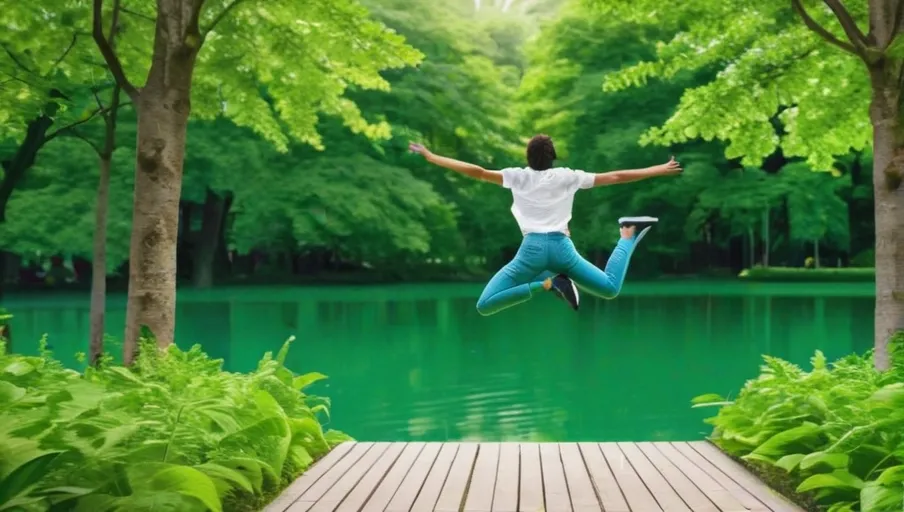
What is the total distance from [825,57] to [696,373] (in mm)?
6511

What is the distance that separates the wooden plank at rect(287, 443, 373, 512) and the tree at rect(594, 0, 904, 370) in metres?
4.18


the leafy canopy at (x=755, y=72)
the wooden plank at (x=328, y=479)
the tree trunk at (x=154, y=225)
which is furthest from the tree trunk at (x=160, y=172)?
the leafy canopy at (x=755, y=72)

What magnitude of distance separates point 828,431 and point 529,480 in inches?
75.3

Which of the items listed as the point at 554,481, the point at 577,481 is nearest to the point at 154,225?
the point at 554,481

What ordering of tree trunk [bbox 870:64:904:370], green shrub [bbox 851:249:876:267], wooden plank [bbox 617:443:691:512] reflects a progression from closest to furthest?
wooden plank [bbox 617:443:691:512] → tree trunk [bbox 870:64:904:370] → green shrub [bbox 851:249:876:267]

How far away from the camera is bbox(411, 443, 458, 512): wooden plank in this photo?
5477 mm

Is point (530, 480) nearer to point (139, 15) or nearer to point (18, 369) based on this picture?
point (18, 369)

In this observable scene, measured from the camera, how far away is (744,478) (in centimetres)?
611

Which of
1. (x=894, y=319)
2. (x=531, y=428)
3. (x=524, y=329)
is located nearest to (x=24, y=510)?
(x=894, y=319)

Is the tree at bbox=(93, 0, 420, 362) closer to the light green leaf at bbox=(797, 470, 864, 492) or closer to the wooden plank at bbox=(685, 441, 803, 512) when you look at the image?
the wooden plank at bbox=(685, 441, 803, 512)

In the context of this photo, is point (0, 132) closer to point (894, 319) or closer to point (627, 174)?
point (627, 174)

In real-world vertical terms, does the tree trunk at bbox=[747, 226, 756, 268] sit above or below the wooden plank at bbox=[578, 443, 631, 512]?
above

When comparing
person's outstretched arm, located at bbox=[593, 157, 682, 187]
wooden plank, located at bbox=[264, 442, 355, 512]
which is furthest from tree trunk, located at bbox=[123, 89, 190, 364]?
person's outstretched arm, located at bbox=[593, 157, 682, 187]

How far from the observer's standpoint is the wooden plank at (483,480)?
546 cm
